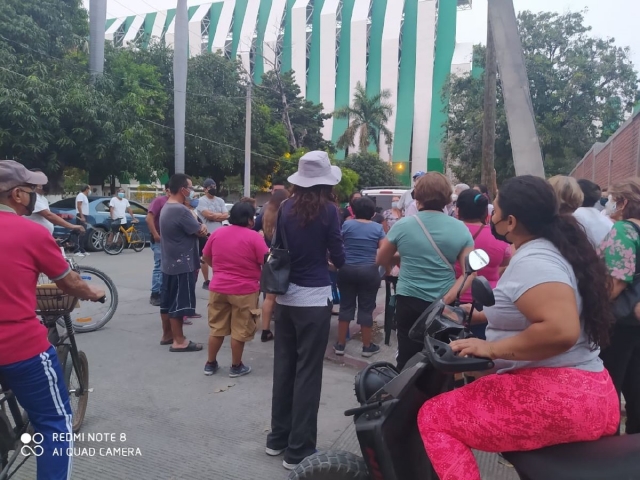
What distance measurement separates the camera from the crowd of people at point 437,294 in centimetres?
188

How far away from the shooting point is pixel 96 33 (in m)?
17.8

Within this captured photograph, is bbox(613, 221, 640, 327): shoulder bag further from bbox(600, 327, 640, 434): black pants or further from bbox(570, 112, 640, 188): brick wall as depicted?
bbox(570, 112, 640, 188): brick wall

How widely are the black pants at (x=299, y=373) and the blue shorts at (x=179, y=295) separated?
88.4 inches

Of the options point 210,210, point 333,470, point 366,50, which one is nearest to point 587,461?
point 333,470

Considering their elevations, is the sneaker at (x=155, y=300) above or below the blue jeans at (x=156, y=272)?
below

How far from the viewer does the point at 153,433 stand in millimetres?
3732

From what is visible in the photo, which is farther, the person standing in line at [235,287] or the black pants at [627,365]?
the person standing in line at [235,287]

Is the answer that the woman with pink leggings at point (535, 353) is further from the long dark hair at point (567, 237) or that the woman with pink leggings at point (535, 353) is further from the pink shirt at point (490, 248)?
the pink shirt at point (490, 248)

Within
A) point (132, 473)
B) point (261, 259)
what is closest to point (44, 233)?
point (132, 473)

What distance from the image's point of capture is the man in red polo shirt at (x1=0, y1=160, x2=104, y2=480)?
92.6 inches

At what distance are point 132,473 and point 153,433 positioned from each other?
51 cm

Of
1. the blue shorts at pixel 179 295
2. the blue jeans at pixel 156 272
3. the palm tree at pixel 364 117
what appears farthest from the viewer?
the palm tree at pixel 364 117

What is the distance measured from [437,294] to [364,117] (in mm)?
43953

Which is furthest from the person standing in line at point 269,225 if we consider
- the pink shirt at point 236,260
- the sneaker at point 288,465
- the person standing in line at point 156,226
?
the sneaker at point 288,465
